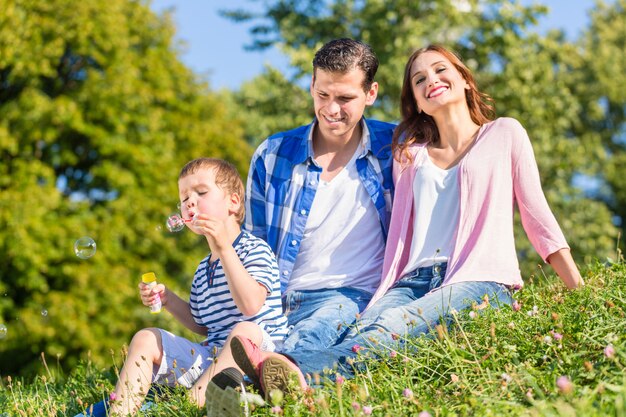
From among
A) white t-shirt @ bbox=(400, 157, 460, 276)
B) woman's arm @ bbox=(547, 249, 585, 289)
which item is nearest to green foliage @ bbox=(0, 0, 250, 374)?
white t-shirt @ bbox=(400, 157, 460, 276)

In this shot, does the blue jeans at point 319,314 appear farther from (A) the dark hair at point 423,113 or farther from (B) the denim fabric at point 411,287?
(A) the dark hair at point 423,113

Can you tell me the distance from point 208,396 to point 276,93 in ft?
49.3

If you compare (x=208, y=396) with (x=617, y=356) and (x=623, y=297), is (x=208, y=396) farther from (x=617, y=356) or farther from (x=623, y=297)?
(x=623, y=297)

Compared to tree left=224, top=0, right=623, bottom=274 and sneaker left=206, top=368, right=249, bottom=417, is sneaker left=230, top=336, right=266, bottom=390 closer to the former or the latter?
sneaker left=206, top=368, right=249, bottom=417

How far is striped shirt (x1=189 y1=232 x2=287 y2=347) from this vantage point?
14.2ft

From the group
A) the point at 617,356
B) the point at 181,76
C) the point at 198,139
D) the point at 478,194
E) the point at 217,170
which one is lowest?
the point at 617,356

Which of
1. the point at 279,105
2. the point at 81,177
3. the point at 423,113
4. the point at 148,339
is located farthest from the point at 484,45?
the point at 148,339

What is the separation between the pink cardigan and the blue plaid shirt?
357mm

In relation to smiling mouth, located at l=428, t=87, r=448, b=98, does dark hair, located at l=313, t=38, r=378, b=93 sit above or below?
above

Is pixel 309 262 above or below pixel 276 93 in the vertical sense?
below

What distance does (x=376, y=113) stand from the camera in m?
15.5

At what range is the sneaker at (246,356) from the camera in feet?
11.4

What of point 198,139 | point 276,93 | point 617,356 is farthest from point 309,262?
point 198,139

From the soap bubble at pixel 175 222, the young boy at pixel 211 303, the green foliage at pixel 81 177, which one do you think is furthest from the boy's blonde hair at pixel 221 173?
the green foliage at pixel 81 177
